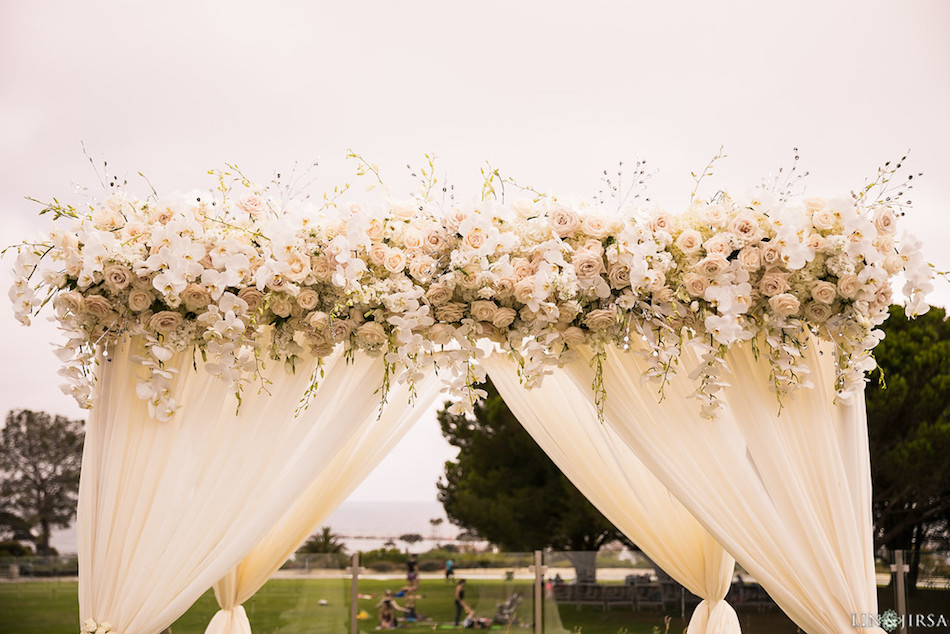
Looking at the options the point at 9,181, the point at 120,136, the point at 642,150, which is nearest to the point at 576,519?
the point at 642,150

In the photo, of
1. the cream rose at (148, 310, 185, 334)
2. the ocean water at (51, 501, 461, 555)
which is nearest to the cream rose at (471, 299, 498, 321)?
the cream rose at (148, 310, 185, 334)

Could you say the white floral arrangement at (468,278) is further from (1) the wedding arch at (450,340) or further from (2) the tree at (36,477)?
(2) the tree at (36,477)

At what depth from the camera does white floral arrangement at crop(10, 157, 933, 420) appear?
8.93 ft

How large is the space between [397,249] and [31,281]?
1.23 meters

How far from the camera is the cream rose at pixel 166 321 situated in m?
2.81

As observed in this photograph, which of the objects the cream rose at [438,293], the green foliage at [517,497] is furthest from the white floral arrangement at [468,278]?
the green foliage at [517,497]

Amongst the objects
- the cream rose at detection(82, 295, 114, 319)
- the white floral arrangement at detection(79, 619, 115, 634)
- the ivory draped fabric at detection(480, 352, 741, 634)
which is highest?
the cream rose at detection(82, 295, 114, 319)

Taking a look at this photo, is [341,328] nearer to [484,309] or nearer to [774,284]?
[484,309]

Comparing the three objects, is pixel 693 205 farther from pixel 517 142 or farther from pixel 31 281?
pixel 517 142

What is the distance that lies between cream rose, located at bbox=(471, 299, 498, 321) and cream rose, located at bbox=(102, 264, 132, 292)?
3.77 ft

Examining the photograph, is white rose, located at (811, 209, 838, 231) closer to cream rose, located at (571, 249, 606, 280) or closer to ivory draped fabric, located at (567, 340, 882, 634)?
ivory draped fabric, located at (567, 340, 882, 634)

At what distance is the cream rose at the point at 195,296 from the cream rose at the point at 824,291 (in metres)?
1.99

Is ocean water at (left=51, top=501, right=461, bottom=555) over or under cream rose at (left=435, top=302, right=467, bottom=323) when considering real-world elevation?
under

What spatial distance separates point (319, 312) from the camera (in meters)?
2.79
